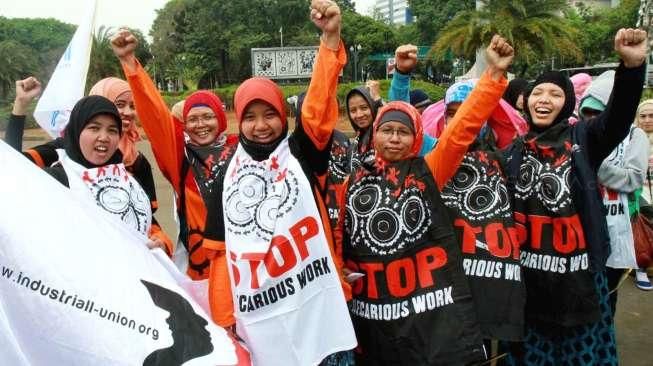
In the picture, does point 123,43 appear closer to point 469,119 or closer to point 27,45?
point 469,119

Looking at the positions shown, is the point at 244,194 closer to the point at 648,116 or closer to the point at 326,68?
the point at 326,68

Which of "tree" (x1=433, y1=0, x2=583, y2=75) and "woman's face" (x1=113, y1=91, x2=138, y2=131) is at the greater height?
"tree" (x1=433, y1=0, x2=583, y2=75)

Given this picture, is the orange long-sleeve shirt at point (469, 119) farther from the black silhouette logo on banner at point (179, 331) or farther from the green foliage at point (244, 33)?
the green foliage at point (244, 33)

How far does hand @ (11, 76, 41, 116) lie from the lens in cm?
274

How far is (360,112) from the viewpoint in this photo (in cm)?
342

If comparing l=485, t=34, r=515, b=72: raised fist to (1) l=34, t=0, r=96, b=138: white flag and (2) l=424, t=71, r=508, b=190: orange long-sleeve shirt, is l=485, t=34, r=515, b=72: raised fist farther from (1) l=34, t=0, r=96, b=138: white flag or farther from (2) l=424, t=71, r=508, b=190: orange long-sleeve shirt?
(1) l=34, t=0, r=96, b=138: white flag

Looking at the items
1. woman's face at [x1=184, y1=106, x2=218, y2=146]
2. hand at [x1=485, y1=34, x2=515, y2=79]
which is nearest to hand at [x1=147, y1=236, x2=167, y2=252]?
woman's face at [x1=184, y1=106, x2=218, y2=146]

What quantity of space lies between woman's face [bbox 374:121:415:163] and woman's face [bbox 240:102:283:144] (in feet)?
1.44

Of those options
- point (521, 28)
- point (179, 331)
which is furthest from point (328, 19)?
point (521, 28)

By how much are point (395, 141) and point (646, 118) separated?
2.90 metres

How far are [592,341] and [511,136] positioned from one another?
1.01m

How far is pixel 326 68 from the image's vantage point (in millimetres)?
1945

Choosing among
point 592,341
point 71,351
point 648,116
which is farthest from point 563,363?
point 648,116

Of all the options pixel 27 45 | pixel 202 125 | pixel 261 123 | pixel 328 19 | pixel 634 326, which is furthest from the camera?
pixel 27 45
